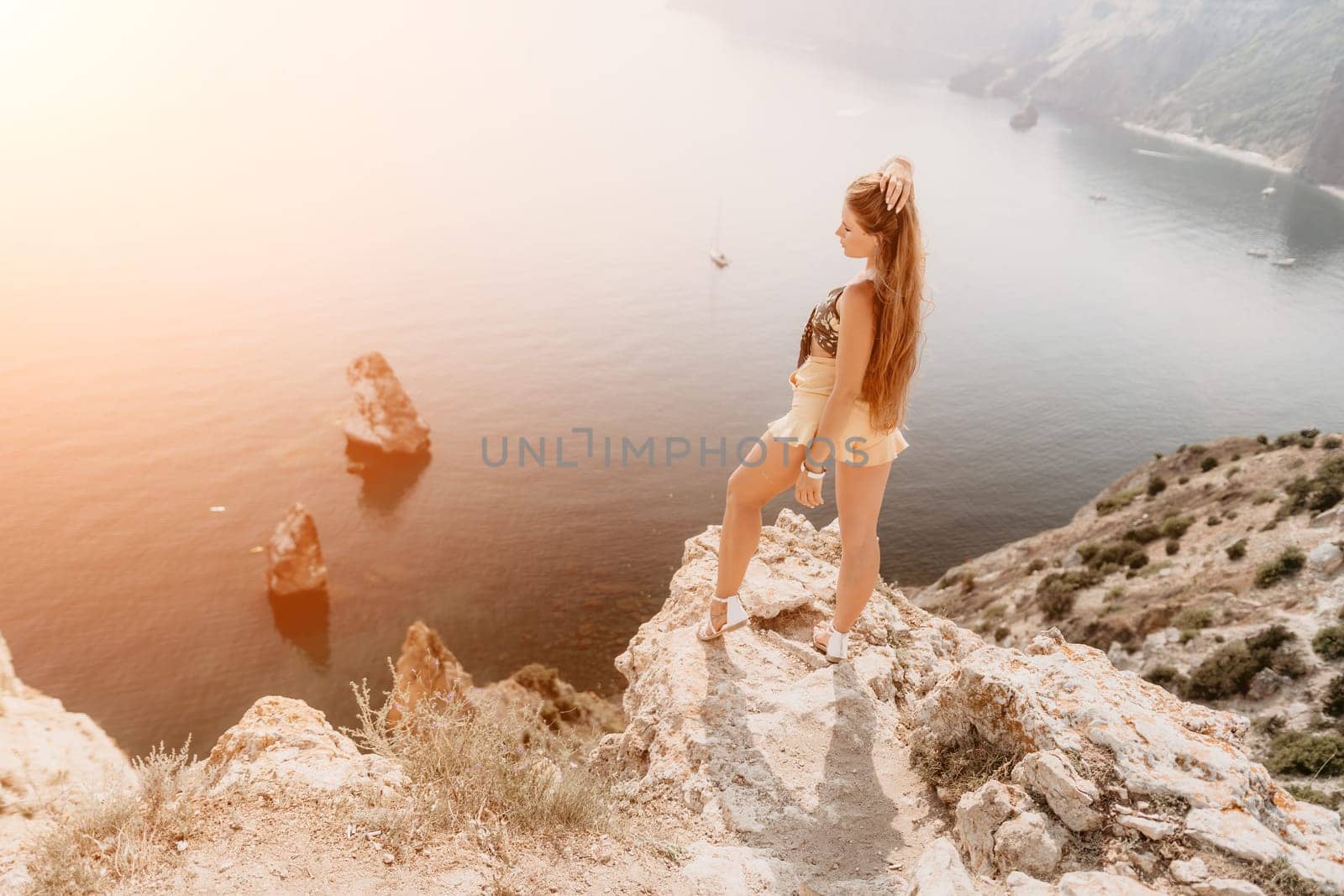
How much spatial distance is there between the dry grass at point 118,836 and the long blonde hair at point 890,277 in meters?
3.66

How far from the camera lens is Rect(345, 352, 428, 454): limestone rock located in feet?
125


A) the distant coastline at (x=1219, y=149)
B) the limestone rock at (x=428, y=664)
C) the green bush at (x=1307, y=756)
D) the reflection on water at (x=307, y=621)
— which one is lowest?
the reflection on water at (x=307, y=621)

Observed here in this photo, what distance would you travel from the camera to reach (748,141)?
10844cm

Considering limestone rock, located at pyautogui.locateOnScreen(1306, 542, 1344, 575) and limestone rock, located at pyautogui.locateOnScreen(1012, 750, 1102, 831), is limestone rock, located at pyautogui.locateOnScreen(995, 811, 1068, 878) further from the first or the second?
limestone rock, located at pyautogui.locateOnScreen(1306, 542, 1344, 575)

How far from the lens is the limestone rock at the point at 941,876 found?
122 inches

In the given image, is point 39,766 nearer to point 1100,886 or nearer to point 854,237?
point 854,237

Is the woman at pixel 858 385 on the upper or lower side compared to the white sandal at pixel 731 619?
upper

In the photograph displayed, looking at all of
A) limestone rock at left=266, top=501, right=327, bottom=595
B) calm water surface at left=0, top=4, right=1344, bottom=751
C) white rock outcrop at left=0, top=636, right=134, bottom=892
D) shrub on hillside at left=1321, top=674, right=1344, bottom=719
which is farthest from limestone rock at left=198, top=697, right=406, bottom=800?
limestone rock at left=266, top=501, right=327, bottom=595

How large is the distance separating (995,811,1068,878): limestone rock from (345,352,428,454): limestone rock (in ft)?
125

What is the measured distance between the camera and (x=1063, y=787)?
3420 mm

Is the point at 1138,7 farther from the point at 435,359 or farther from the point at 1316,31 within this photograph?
the point at 435,359

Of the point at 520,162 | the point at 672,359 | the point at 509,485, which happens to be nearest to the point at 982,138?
the point at 520,162

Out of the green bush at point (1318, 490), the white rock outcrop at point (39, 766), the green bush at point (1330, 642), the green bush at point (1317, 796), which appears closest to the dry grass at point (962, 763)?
the white rock outcrop at point (39, 766)

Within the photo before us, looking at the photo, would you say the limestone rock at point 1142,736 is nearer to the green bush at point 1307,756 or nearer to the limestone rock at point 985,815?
the limestone rock at point 985,815
